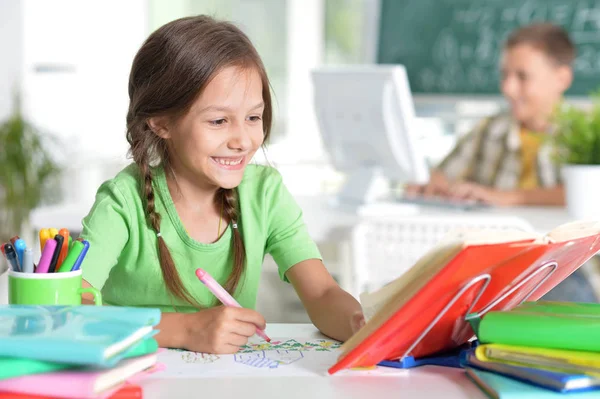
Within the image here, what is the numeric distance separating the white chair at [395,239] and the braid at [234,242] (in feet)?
3.31

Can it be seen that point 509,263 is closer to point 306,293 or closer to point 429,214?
point 306,293

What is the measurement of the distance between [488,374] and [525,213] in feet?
6.22

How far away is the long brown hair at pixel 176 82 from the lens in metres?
1.26

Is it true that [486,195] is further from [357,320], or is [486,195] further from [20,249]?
[20,249]

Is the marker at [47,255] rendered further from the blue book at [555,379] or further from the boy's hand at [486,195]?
the boy's hand at [486,195]

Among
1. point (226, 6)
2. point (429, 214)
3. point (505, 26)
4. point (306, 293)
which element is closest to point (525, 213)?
point (429, 214)

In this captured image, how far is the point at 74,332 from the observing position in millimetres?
783

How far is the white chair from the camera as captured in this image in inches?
93.4

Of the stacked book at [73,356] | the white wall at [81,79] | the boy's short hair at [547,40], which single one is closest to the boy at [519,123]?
the boy's short hair at [547,40]

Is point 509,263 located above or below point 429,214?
above

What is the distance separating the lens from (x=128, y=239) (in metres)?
1.32

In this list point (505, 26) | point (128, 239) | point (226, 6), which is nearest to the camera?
point (128, 239)

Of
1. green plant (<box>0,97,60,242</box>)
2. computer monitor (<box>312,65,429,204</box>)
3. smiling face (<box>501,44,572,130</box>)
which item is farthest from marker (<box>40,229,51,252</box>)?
green plant (<box>0,97,60,242</box>)

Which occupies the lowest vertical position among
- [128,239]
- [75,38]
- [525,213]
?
[525,213]
